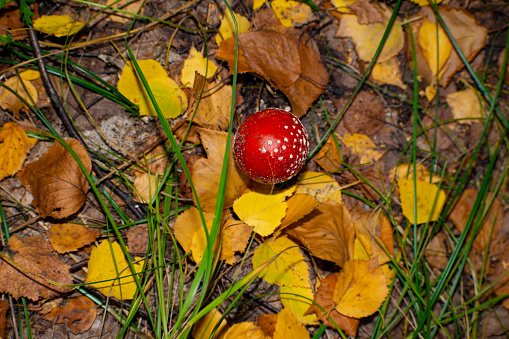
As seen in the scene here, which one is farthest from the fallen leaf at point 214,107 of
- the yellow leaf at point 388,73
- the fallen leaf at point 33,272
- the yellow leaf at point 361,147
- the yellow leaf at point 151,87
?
the fallen leaf at point 33,272

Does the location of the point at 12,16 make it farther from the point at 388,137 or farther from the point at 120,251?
the point at 388,137

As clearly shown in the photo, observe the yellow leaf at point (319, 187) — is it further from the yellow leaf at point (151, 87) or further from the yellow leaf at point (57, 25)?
the yellow leaf at point (57, 25)

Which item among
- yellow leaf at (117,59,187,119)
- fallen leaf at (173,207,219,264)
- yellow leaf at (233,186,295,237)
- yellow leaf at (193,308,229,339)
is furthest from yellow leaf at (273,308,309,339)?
yellow leaf at (117,59,187,119)

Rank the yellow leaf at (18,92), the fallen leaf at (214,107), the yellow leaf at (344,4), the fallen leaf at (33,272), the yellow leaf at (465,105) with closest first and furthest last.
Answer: the fallen leaf at (33,272) → the yellow leaf at (18,92) → the fallen leaf at (214,107) → the yellow leaf at (344,4) → the yellow leaf at (465,105)

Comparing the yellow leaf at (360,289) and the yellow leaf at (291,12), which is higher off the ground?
the yellow leaf at (291,12)

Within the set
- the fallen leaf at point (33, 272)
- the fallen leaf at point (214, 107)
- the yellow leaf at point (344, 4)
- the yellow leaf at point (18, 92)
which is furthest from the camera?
Result: the yellow leaf at point (344, 4)

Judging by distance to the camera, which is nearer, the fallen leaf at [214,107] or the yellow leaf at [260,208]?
the yellow leaf at [260,208]

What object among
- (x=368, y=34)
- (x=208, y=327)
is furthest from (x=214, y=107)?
(x=208, y=327)
